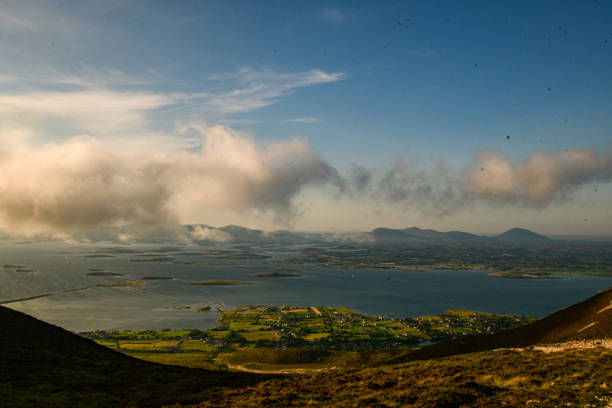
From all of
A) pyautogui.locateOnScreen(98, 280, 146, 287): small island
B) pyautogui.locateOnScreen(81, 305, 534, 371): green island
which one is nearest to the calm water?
pyautogui.locateOnScreen(98, 280, 146, 287): small island

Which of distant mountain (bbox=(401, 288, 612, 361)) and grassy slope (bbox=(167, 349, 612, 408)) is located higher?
grassy slope (bbox=(167, 349, 612, 408))

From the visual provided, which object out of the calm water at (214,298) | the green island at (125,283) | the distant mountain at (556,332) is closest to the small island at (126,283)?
the green island at (125,283)

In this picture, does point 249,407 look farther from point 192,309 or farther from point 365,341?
point 192,309

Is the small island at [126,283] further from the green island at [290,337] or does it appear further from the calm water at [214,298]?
the green island at [290,337]

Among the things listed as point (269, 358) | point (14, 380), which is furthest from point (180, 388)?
point (269, 358)

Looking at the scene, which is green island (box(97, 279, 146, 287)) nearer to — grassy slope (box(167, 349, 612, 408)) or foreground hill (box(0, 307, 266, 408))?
foreground hill (box(0, 307, 266, 408))

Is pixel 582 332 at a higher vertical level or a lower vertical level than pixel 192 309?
higher
